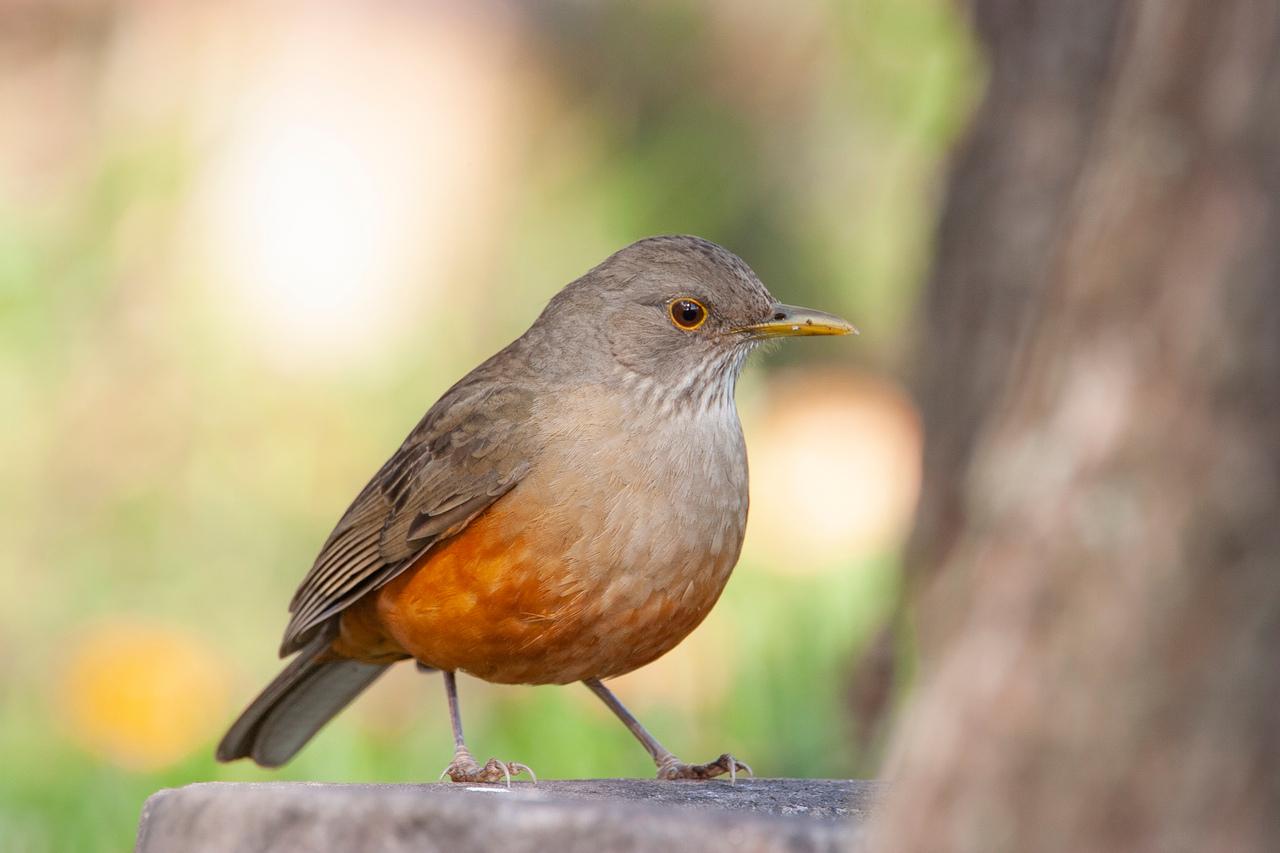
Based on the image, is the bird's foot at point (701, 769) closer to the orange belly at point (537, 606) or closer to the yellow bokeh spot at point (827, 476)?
the orange belly at point (537, 606)

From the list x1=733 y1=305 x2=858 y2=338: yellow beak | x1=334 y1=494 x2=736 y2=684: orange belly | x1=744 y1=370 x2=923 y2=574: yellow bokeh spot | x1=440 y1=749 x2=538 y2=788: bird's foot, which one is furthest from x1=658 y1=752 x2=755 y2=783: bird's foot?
x1=744 y1=370 x2=923 y2=574: yellow bokeh spot

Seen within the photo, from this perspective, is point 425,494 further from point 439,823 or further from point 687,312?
point 439,823

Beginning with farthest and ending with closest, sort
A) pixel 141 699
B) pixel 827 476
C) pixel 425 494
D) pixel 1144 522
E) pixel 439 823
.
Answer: pixel 827 476, pixel 141 699, pixel 425 494, pixel 439 823, pixel 1144 522

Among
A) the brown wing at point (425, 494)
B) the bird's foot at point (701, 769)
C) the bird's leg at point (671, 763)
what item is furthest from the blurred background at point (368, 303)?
the bird's foot at point (701, 769)

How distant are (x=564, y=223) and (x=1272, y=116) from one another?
9474mm

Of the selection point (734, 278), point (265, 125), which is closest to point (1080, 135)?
point (734, 278)

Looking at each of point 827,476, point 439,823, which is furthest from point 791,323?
point 827,476

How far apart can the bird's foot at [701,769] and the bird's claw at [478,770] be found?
561 millimetres

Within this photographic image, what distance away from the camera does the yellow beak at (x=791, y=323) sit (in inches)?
204

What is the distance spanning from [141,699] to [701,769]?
10.6 feet

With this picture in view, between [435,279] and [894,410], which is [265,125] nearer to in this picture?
[435,279]

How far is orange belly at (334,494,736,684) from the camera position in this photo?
450 centimetres

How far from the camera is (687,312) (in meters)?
5.30

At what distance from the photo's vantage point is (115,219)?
32.8ft
